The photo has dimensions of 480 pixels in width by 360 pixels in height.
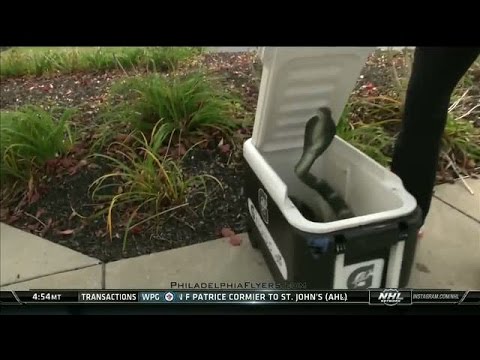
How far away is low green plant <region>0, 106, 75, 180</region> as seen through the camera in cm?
73

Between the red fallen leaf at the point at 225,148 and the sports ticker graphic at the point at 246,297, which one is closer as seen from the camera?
the sports ticker graphic at the point at 246,297

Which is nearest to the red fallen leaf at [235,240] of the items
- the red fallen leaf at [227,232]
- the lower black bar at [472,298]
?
the red fallen leaf at [227,232]

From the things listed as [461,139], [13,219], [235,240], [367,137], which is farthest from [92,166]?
[461,139]

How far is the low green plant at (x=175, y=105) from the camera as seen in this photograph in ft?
2.44

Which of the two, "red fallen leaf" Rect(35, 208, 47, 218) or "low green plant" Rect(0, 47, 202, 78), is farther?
"red fallen leaf" Rect(35, 208, 47, 218)

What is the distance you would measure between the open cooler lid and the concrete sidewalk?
0.19 m

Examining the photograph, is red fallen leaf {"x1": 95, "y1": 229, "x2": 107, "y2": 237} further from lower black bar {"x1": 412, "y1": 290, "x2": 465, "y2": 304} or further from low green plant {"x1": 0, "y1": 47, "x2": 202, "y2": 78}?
lower black bar {"x1": 412, "y1": 290, "x2": 465, "y2": 304}

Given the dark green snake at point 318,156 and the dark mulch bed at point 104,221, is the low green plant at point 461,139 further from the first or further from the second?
the dark mulch bed at point 104,221

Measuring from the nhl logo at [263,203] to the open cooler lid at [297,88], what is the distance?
68mm

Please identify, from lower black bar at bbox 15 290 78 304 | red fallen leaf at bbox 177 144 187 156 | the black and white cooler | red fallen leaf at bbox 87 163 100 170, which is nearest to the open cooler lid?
the black and white cooler

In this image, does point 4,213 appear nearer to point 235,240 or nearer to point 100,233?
point 100,233
